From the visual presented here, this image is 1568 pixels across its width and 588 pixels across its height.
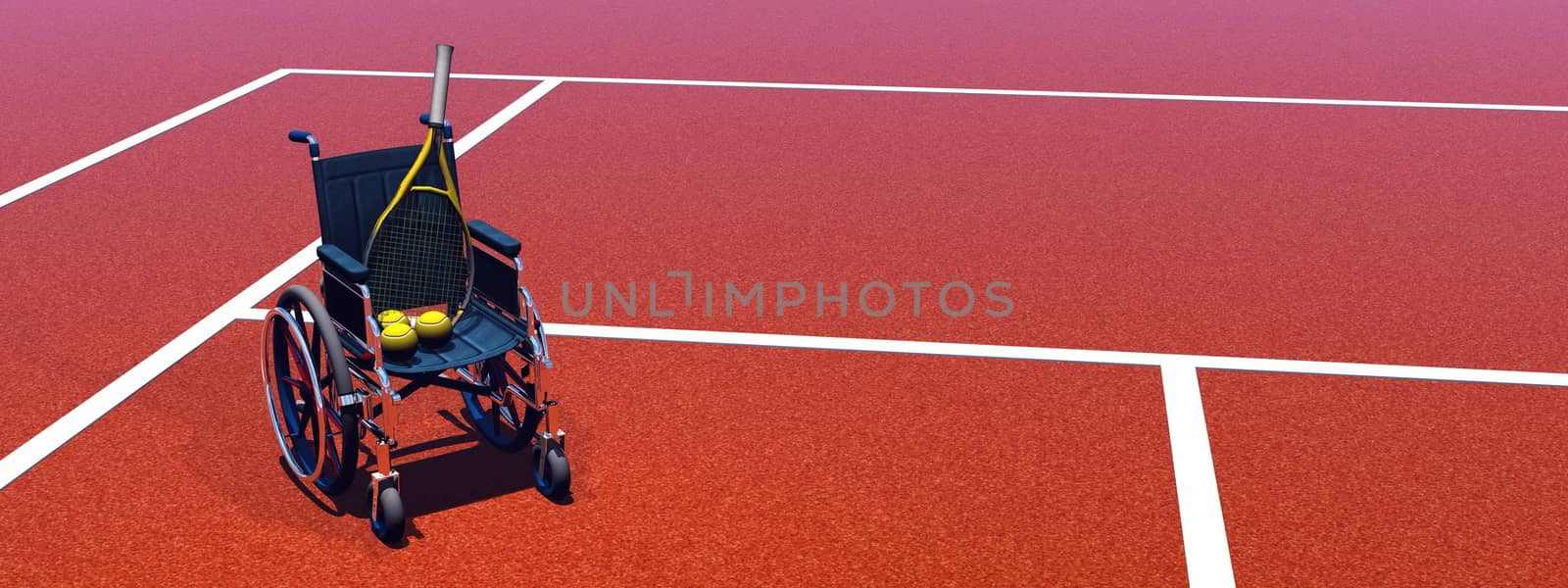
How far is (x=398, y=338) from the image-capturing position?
4.93 metres

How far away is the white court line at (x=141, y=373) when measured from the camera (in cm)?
551

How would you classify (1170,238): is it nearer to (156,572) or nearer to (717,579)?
(717,579)

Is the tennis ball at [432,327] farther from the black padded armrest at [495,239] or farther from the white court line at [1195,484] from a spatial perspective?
the white court line at [1195,484]

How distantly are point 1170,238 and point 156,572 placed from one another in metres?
5.78

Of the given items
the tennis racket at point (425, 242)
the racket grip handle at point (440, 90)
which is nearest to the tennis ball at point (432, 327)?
the tennis racket at point (425, 242)

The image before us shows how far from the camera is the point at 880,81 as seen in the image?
1260 centimetres

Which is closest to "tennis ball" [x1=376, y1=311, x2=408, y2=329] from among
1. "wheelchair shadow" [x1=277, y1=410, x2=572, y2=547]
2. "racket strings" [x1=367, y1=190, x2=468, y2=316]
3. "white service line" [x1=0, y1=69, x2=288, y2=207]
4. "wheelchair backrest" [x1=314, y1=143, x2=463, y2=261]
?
"racket strings" [x1=367, y1=190, x2=468, y2=316]

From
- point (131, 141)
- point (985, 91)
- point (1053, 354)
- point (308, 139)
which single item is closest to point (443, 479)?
point (308, 139)

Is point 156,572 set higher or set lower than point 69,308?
lower

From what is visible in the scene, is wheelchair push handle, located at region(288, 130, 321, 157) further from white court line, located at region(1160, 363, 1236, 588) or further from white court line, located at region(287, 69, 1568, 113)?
white court line, located at region(287, 69, 1568, 113)

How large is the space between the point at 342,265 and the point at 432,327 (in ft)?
1.30

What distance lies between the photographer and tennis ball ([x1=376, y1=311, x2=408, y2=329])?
4.98m

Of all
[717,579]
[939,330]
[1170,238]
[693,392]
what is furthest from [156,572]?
[1170,238]

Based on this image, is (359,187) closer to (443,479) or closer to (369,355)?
(369,355)
